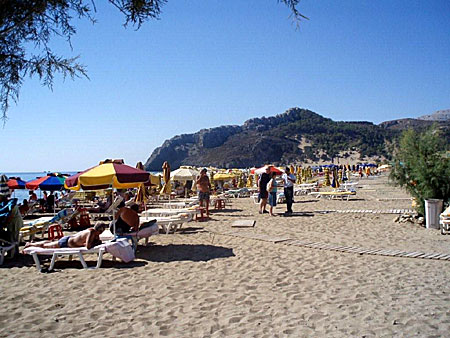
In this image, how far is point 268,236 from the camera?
8266mm

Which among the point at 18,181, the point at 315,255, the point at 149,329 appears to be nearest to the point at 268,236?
the point at 315,255

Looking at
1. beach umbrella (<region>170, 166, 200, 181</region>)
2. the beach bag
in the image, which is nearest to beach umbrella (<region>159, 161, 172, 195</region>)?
beach umbrella (<region>170, 166, 200, 181</region>)

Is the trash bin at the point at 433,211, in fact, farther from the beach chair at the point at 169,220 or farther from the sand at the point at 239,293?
the beach chair at the point at 169,220

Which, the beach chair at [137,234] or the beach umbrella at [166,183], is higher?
the beach umbrella at [166,183]

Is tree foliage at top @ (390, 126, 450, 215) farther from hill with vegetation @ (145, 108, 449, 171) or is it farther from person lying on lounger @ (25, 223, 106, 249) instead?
hill with vegetation @ (145, 108, 449, 171)

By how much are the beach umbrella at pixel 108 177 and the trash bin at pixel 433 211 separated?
21.6ft

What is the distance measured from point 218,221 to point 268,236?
3176 millimetres

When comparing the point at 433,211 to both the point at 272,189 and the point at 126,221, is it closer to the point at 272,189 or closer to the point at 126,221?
the point at 272,189

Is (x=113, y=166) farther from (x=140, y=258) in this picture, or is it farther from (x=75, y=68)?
(x=75, y=68)

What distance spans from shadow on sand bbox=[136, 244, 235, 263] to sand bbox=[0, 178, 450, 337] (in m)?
0.02

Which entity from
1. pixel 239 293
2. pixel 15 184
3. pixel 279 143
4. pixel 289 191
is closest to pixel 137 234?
pixel 239 293

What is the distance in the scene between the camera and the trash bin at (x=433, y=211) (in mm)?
8727

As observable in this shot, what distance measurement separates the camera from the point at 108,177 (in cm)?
677

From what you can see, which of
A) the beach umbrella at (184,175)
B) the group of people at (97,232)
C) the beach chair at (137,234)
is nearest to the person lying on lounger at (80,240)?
the group of people at (97,232)
